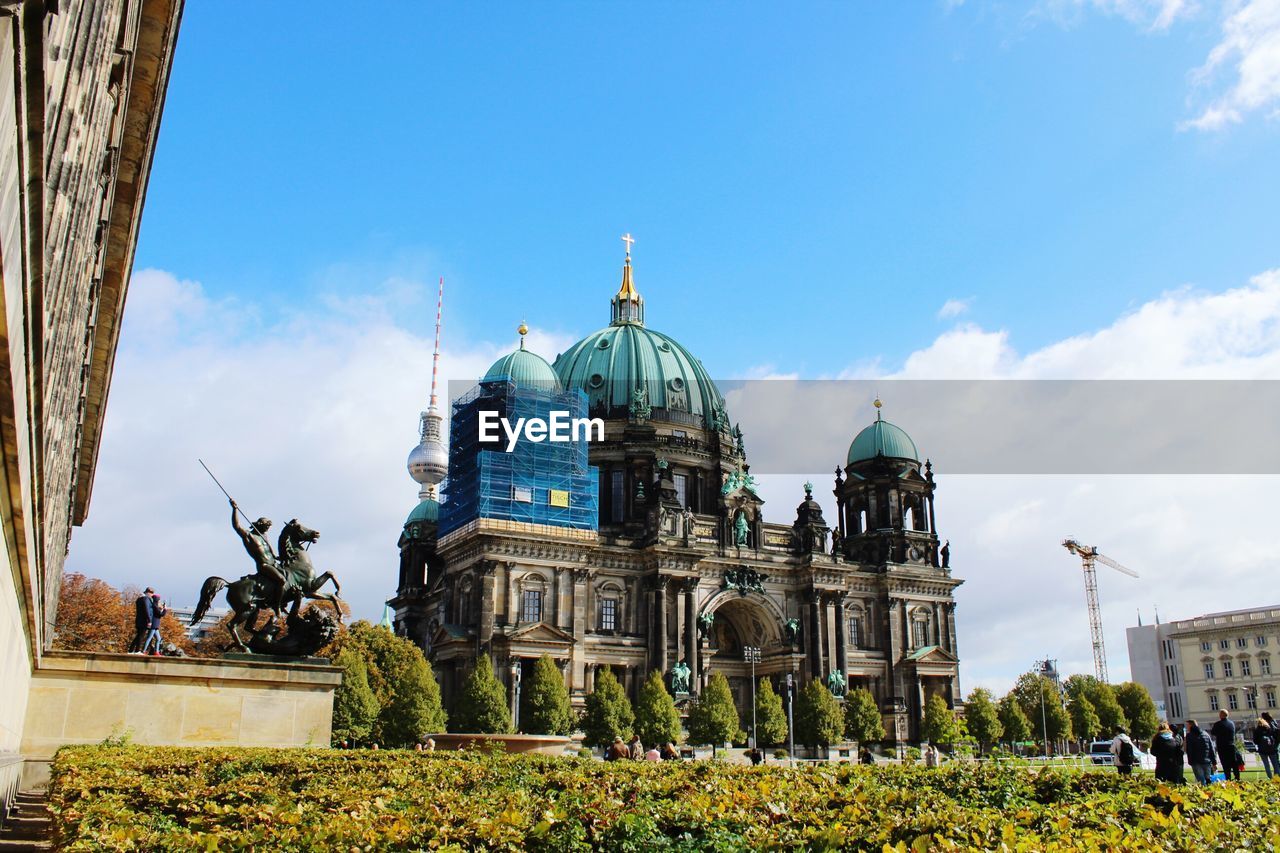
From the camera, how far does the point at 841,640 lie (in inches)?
3004

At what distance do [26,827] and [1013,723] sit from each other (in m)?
73.0

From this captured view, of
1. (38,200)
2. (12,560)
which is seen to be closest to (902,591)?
(12,560)

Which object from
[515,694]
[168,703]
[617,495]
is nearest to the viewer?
[168,703]

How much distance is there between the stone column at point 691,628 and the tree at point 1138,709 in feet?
124

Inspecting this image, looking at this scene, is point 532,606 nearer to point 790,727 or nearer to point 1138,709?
point 790,727

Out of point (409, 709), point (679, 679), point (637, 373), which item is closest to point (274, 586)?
point (409, 709)

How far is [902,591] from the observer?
81.0 m

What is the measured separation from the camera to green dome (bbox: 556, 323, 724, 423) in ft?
280

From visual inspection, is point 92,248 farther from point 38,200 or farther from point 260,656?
point 260,656

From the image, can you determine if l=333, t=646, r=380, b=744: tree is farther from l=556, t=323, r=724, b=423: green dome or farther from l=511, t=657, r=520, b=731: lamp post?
l=556, t=323, r=724, b=423: green dome

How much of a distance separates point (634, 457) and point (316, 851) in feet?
243

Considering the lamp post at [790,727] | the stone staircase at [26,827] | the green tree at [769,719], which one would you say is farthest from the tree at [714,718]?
the stone staircase at [26,827]

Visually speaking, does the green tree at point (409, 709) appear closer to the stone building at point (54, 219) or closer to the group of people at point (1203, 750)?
the stone building at point (54, 219)

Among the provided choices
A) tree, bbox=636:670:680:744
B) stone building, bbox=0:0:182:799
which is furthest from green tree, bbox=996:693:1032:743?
stone building, bbox=0:0:182:799
